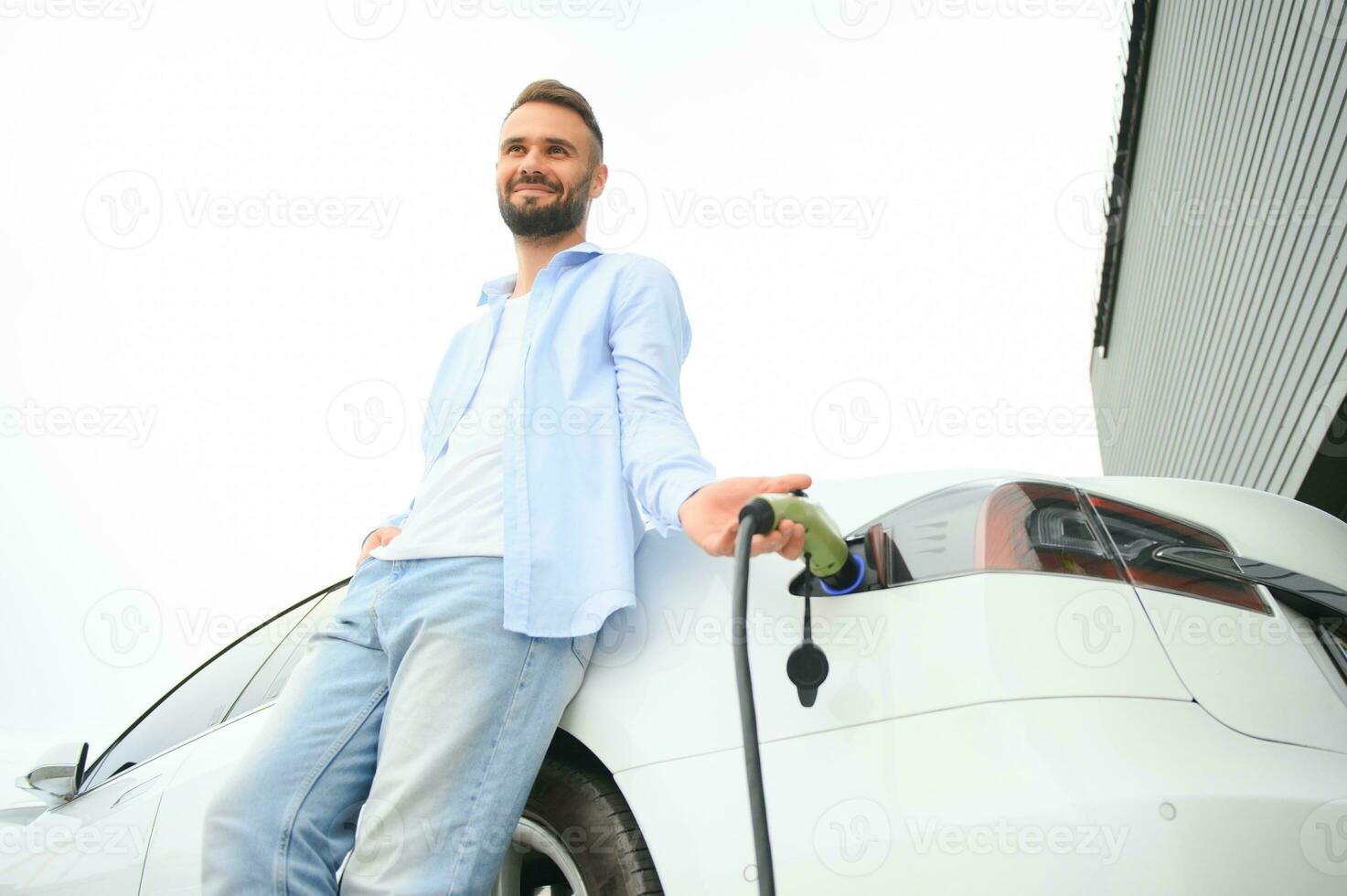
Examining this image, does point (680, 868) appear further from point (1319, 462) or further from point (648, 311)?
point (1319, 462)

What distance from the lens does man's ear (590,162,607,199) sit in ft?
7.05

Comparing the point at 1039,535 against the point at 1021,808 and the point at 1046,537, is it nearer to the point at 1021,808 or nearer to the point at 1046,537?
the point at 1046,537

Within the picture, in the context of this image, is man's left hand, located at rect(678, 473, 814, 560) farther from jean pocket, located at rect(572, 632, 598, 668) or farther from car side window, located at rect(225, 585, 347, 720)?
car side window, located at rect(225, 585, 347, 720)

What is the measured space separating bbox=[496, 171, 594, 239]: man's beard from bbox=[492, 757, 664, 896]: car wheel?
1.17 m

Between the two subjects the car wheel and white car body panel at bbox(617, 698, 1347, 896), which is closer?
white car body panel at bbox(617, 698, 1347, 896)

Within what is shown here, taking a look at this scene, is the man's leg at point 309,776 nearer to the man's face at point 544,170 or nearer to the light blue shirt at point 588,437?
the light blue shirt at point 588,437

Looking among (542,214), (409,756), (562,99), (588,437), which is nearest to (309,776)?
(409,756)

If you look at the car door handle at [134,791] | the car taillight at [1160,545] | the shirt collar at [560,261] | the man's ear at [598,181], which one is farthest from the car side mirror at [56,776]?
the car taillight at [1160,545]

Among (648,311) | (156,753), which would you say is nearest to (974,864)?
(648,311)

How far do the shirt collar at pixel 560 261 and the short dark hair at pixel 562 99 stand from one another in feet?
1.05

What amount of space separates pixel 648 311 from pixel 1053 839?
1.12 m

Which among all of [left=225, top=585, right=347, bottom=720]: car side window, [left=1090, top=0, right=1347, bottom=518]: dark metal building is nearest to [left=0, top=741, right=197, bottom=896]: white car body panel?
[left=225, top=585, right=347, bottom=720]: car side window

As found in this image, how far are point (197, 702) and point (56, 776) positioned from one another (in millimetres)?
468

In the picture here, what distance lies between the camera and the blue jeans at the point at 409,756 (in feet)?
4.40
